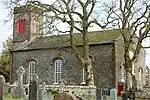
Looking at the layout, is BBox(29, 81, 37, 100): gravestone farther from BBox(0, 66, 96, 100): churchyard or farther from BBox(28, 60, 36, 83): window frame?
BBox(28, 60, 36, 83): window frame

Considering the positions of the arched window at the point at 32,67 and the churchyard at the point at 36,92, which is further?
the arched window at the point at 32,67

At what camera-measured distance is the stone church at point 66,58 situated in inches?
1476

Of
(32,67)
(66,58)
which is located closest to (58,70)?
(66,58)

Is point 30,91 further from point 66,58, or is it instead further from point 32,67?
point 32,67

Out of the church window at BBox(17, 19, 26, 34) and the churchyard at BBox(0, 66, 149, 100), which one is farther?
the church window at BBox(17, 19, 26, 34)

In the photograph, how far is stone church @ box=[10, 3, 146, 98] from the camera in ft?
123

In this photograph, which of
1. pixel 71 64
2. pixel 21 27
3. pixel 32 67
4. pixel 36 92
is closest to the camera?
pixel 36 92

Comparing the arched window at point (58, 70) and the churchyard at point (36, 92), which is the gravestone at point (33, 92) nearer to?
the churchyard at point (36, 92)

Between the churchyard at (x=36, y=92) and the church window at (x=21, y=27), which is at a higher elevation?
the church window at (x=21, y=27)

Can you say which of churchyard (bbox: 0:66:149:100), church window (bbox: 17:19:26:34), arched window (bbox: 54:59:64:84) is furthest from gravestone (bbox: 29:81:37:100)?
church window (bbox: 17:19:26:34)

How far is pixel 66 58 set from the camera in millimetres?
40844

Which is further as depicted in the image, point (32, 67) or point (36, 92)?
point (32, 67)

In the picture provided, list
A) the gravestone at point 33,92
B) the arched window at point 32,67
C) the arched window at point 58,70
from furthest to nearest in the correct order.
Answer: the arched window at point 32,67 → the arched window at point 58,70 → the gravestone at point 33,92

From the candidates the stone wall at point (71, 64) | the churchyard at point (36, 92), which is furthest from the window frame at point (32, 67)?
the churchyard at point (36, 92)
